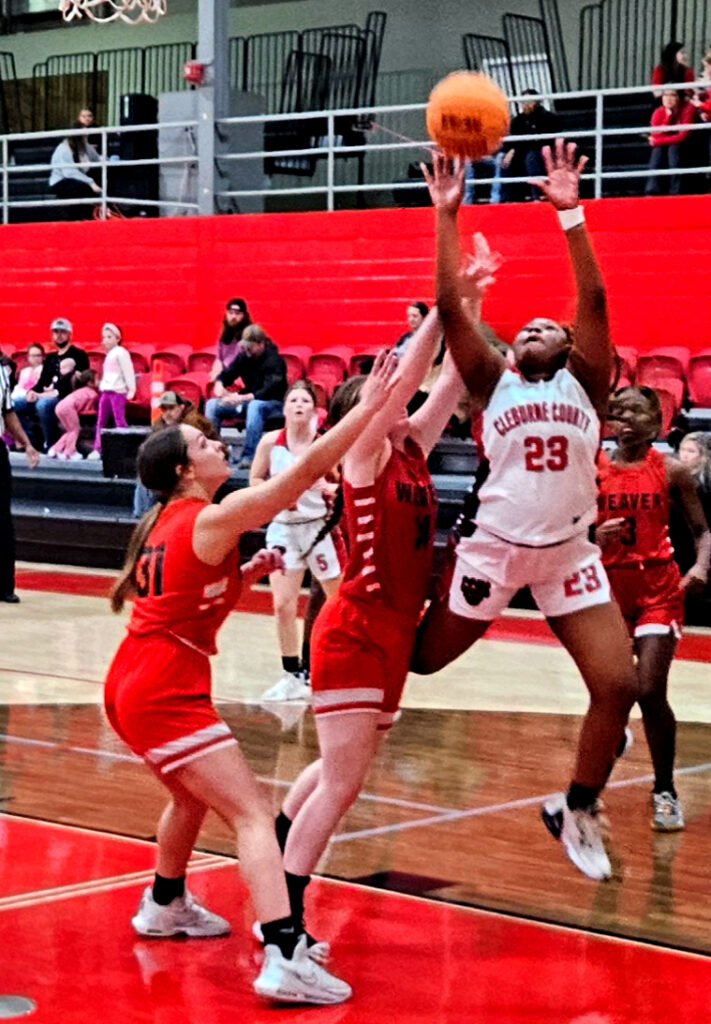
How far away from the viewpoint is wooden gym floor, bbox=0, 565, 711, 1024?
→ 15.0 ft

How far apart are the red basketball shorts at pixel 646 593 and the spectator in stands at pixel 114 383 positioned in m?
10.4

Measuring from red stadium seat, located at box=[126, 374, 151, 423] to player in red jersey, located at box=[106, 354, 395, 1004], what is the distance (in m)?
12.2

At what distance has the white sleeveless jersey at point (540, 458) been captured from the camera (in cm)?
532

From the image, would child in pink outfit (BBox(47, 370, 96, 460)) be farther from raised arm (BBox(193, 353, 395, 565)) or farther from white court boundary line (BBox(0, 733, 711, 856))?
raised arm (BBox(193, 353, 395, 565))

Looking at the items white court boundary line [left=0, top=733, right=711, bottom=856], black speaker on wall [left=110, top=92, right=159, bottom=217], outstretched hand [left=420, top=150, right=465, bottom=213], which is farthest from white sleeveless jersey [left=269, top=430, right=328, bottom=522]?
black speaker on wall [left=110, top=92, right=159, bottom=217]

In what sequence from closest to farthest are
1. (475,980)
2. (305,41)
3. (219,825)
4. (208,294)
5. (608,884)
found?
(475,980)
(608,884)
(219,825)
(208,294)
(305,41)

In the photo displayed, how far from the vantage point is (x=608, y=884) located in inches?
226

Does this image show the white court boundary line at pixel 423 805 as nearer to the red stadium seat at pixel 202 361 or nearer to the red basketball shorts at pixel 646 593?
the red basketball shorts at pixel 646 593

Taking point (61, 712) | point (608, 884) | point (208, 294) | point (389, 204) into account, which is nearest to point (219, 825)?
point (608, 884)

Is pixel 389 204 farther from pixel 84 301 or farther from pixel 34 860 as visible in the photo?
pixel 34 860

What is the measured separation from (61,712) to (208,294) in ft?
33.0

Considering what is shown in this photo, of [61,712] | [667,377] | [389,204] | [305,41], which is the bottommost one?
[61,712]

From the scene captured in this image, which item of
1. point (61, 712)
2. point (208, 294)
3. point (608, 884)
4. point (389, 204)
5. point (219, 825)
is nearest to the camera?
point (608, 884)

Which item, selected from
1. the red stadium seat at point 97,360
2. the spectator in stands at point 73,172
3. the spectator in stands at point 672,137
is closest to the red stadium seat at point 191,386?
the red stadium seat at point 97,360
